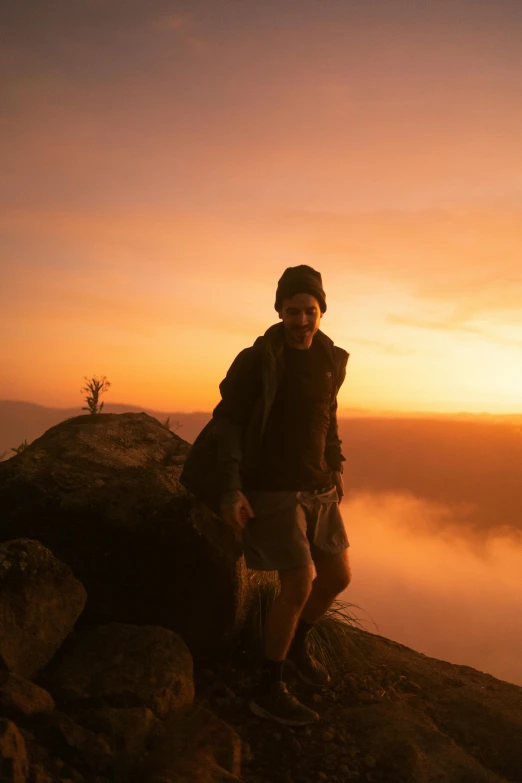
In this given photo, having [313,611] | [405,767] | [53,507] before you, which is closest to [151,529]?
[53,507]

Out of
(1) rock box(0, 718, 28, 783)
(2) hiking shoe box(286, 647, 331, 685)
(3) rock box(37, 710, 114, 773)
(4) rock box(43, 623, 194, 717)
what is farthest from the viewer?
(2) hiking shoe box(286, 647, 331, 685)

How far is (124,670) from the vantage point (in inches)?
133

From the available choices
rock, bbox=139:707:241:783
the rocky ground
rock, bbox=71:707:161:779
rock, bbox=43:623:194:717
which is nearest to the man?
the rocky ground

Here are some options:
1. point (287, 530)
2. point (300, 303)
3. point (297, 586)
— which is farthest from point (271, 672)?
point (300, 303)

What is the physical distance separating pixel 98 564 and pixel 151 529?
41 cm

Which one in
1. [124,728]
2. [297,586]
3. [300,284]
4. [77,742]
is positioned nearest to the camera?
[77,742]

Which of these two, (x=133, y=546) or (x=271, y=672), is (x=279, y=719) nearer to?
(x=271, y=672)

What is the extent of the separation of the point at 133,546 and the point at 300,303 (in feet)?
6.28

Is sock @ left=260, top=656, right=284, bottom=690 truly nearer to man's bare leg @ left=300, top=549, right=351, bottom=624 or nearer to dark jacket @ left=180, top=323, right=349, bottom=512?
man's bare leg @ left=300, top=549, right=351, bottom=624

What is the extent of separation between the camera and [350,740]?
350cm

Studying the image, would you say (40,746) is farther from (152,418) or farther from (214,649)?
(152,418)

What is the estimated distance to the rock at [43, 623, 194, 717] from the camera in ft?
10.5

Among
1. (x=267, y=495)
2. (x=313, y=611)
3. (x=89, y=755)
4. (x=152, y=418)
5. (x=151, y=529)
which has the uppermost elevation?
(x=152, y=418)

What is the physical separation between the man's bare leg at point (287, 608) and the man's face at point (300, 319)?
1.37 meters
